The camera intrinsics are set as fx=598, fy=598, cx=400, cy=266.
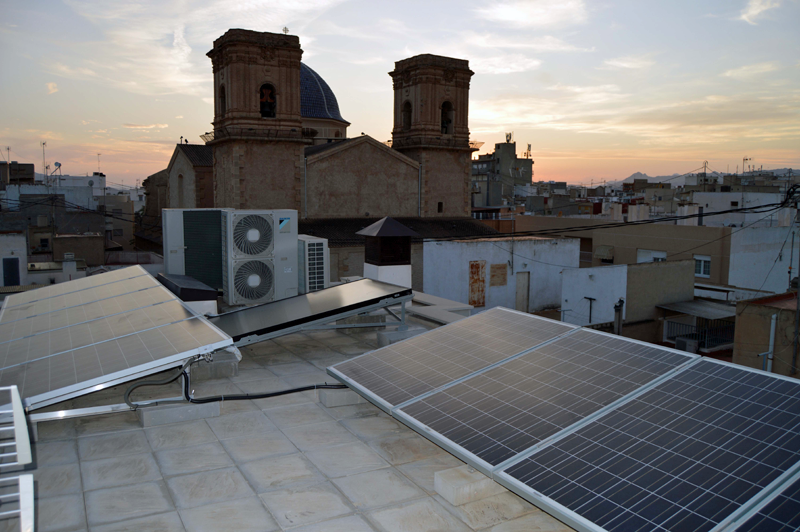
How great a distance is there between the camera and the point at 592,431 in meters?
4.61

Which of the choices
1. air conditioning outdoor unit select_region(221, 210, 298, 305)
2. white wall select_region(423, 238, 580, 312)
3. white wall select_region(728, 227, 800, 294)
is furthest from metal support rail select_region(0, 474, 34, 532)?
white wall select_region(728, 227, 800, 294)

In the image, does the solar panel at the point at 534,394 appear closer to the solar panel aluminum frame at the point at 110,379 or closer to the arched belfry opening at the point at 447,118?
the solar panel aluminum frame at the point at 110,379

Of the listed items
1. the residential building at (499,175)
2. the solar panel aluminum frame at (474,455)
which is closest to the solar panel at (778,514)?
the solar panel aluminum frame at (474,455)

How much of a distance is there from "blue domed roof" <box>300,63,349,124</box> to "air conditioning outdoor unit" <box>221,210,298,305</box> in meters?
38.4

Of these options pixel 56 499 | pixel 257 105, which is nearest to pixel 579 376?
pixel 56 499

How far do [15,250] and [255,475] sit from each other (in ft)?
106

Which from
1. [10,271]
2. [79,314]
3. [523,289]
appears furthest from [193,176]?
[79,314]

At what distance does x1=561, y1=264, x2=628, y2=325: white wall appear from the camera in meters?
Result: 28.3

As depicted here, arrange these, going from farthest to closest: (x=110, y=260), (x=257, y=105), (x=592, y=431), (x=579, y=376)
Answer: (x=110, y=260)
(x=257, y=105)
(x=579, y=376)
(x=592, y=431)

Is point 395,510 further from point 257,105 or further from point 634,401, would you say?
point 257,105

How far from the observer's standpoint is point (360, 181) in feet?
132

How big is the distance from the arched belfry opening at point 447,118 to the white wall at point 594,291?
16.7 meters

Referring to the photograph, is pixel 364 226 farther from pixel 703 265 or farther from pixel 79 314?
pixel 79 314

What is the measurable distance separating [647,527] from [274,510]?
291cm
